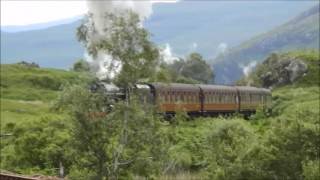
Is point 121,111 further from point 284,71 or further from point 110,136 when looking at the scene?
point 284,71

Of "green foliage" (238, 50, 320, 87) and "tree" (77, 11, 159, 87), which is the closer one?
"tree" (77, 11, 159, 87)

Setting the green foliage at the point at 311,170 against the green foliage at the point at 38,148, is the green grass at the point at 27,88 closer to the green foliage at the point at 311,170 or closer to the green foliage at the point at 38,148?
the green foliage at the point at 38,148

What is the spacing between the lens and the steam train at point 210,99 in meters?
53.1

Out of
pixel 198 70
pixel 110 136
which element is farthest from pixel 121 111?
pixel 198 70

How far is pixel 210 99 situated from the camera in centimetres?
6284

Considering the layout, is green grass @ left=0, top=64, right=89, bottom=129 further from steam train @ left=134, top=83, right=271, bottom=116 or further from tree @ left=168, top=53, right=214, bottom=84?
tree @ left=168, top=53, right=214, bottom=84

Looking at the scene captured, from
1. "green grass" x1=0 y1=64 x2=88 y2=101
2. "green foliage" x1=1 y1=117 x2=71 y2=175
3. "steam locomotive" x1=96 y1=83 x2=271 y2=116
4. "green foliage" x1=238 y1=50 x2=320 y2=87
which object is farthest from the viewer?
"green foliage" x1=238 y1=50 x2=320 y2=87

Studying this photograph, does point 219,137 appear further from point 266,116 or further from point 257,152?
point 266,116

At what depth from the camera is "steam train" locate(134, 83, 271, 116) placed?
174ft

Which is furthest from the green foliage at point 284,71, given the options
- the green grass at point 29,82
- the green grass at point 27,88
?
the green grass at point 27,88

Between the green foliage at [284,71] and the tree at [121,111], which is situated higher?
the green foliage at [284,71]

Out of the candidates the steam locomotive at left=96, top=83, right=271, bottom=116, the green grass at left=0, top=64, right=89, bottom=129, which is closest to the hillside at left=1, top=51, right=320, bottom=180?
the steam locomotive at left=96, top=83, right=271, bottom=116

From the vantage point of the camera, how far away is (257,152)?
35469mm

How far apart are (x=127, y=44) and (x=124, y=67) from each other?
812 millimetres
